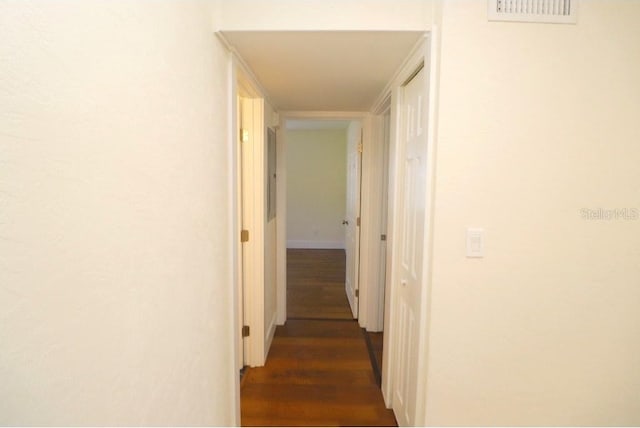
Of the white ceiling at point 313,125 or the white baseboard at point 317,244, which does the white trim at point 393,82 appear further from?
the white baseboard at point 317,244

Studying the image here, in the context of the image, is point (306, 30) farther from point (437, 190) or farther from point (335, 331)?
point (335, 331)

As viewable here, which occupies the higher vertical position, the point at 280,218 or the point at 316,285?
the point at 280,218

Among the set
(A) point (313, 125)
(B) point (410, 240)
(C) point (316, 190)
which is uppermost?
(A) point (313, 125)

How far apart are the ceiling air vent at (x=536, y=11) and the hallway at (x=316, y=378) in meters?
2.18

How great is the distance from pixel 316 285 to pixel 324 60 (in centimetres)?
322

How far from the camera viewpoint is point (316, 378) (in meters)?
2.23

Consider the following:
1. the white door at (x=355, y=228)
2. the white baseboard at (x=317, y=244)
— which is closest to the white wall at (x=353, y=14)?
the white door at (x=355, y=228)

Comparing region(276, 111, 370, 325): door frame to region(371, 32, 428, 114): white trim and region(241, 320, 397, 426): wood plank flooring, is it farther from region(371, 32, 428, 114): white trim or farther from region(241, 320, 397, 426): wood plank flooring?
region(241, 320, 397, 426): wood plank flooring

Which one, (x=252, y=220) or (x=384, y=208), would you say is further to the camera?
(x=384, y=208)

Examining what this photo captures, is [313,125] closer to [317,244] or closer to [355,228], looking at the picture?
[317,244]

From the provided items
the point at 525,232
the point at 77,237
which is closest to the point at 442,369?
the point at 525,232

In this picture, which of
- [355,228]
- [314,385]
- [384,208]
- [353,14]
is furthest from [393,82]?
[314,385]

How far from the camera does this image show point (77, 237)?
585mm

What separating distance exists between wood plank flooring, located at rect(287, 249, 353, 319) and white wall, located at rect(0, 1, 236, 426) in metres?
2.30
